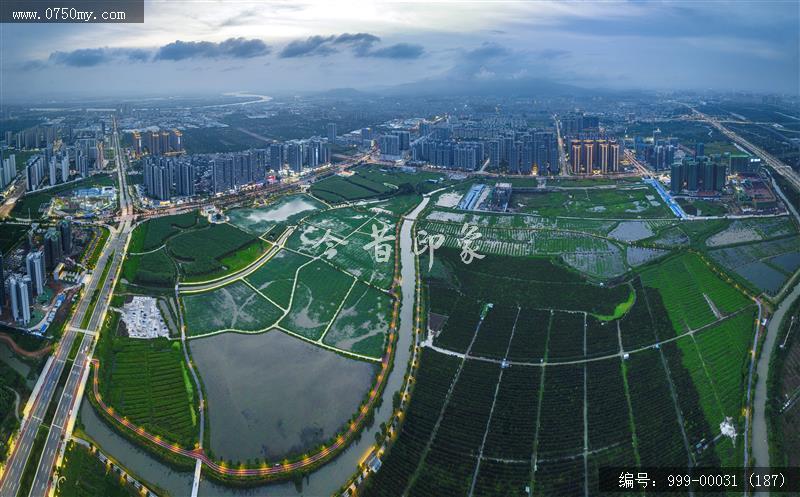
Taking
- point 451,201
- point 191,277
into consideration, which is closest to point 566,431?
point 191,277

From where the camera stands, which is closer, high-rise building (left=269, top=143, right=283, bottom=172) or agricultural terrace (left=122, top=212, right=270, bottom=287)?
agricultural terrace (left=122, top=212, right=270, bottom=287)

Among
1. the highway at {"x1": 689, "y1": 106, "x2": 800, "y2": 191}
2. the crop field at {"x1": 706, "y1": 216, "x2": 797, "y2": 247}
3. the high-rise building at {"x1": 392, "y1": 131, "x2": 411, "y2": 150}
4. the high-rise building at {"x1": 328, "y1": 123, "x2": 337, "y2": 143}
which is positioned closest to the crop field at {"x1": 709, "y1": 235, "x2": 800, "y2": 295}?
the crop field at {"x1": 706, "y1": 216, "x2": 797, "y2": 247}

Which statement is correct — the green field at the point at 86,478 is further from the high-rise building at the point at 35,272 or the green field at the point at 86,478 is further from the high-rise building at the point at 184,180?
the high-rise building at the point at 184,180

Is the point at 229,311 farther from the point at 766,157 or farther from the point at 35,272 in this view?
the point at 766,157

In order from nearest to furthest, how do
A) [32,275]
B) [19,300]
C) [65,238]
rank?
[19,300] → [32,275] → [65,238]

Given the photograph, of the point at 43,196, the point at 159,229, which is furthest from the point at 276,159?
the point at 159,229

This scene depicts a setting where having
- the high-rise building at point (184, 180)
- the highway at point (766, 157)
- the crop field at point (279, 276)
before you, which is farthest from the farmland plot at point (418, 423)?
the highway at point (766, 157)

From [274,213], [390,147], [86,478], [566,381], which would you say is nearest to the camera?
[86,478]

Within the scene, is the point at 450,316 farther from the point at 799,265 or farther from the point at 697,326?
the point at 799,265

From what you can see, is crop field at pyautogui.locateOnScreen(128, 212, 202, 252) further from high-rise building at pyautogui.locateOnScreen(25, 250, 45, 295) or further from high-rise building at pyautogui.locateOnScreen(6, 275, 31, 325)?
high-rise building at pyautogui.locateOnScreen(6, 275, 31, 325)
